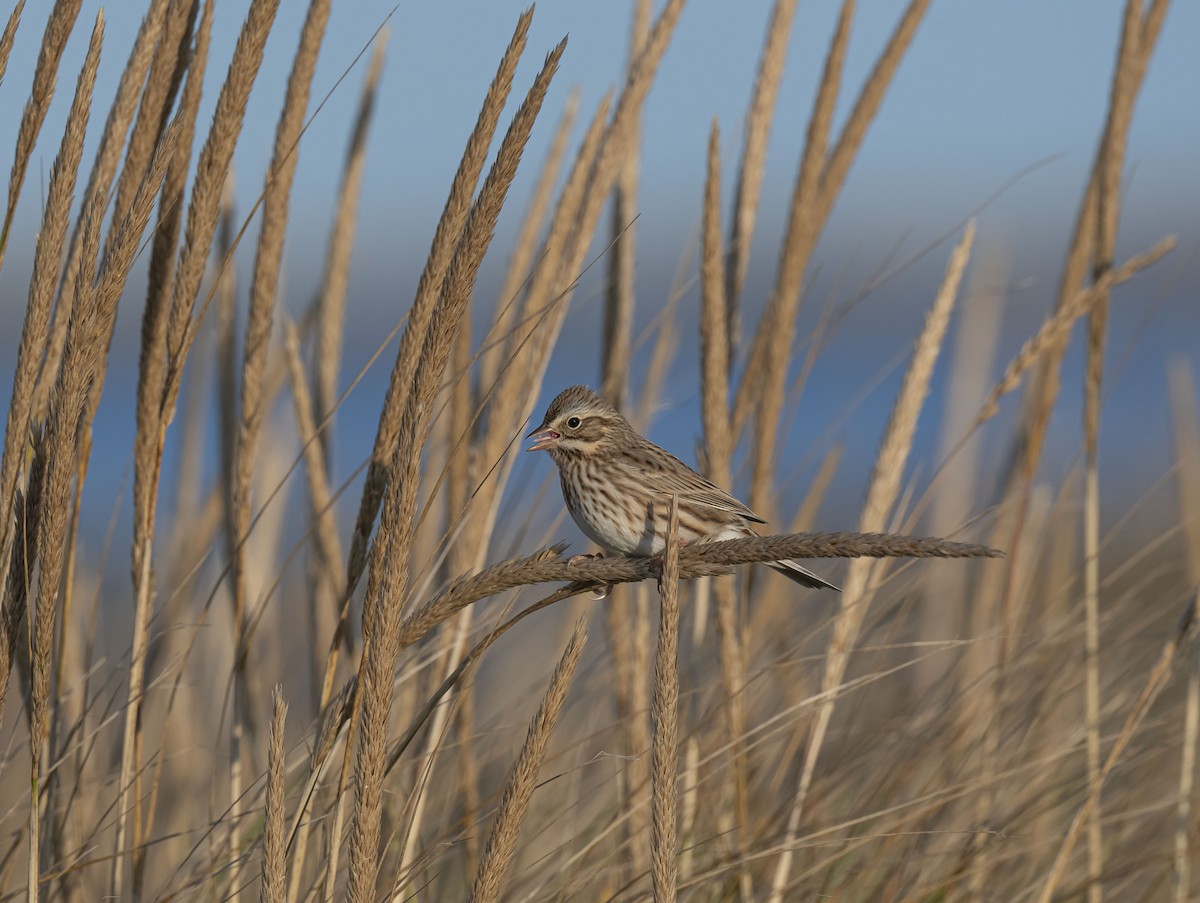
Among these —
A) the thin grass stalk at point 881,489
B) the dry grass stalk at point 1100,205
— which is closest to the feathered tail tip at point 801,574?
the thin grass stalk at point 881,489

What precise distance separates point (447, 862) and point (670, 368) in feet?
4.85

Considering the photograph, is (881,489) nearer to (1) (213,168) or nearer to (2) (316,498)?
(2) (316,498)

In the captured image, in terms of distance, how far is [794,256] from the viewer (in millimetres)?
2861

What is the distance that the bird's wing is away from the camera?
3.44 metres

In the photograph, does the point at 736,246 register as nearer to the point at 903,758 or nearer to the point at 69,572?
the point at 903,758

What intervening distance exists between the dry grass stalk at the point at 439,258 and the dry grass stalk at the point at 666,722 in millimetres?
423

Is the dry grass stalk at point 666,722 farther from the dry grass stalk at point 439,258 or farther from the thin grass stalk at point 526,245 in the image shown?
the thin grass stalk at point 526,245

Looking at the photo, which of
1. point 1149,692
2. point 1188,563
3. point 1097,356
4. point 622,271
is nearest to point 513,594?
point 1149,692

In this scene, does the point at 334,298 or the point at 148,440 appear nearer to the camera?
the point at 148,440

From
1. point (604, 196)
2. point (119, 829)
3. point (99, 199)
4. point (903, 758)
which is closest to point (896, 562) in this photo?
point (903, 758)

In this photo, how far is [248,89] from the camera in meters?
2.09

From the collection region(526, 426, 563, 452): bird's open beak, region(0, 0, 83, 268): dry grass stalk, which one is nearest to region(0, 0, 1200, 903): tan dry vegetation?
region(0, 0, 83, 268): dry grass stalk

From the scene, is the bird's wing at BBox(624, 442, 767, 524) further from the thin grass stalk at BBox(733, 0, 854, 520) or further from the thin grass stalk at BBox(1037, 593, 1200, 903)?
the thin grass stalk at BBox(1037, 593, 1200, 903)

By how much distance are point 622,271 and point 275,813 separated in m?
2.07
